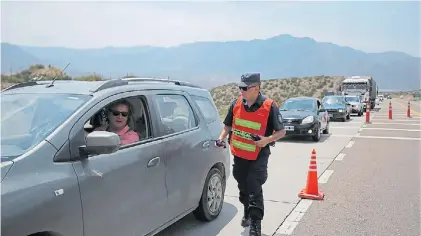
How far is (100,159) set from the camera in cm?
327

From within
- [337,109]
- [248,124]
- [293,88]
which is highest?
[248,124]

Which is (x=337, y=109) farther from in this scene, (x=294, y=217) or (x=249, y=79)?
(x=249, y=79)

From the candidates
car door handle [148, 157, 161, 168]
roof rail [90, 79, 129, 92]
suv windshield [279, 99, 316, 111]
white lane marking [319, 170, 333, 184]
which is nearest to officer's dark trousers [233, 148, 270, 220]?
car door handle [148, 157, 161, 168]

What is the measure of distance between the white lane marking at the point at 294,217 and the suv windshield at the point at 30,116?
294 cm

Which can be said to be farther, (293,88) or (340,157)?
(293,88)

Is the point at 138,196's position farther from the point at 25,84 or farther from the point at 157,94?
the point at 25,84

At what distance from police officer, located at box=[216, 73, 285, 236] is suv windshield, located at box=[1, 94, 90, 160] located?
186 cm

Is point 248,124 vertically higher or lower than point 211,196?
higher

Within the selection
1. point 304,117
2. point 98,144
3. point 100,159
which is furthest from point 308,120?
point 98,144

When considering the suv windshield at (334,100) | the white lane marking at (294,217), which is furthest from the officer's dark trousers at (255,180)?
the suv windshield at (334,100)

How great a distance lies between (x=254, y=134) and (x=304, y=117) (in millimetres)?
9559

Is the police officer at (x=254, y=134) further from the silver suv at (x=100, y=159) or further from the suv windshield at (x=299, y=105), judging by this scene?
the suv windshield at (x=299, y=105)

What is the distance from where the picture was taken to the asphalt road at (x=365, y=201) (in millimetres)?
5145

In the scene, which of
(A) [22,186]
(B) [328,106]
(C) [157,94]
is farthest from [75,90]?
(B) [328,106]
